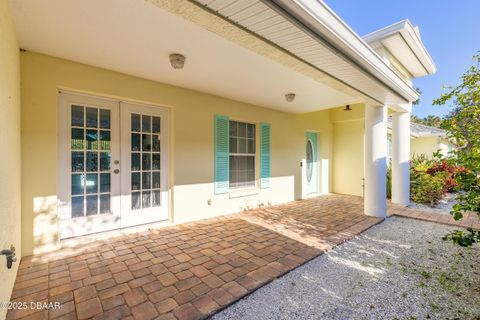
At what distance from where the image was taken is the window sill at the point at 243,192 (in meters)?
5.04

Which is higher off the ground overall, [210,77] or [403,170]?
[210,77]

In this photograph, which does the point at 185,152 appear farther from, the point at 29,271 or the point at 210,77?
the point at 29,271

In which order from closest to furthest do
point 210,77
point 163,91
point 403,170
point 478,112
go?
point 478,112
point 210,77
point 163,91
point 403,170

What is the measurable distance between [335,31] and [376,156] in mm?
3400

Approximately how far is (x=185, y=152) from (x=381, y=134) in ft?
13.4

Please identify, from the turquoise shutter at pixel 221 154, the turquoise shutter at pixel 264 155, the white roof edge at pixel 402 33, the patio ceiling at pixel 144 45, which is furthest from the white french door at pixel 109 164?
the white roof edge at pixel 402 33

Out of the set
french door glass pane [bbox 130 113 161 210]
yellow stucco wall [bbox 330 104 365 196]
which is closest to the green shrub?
yellow stucco wall [bbox 330 104 365 196]

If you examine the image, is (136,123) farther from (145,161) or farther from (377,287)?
(377,287)

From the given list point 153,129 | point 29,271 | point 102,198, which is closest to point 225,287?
point 29,271

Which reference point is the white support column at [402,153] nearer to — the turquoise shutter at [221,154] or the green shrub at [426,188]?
the green shrub at [426,188]

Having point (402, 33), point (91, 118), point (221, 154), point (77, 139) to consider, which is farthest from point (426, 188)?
point (77, 139)

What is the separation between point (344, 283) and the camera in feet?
7.38

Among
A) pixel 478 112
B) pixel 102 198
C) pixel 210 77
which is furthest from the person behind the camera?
pixel 210 77

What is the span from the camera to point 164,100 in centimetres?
389
